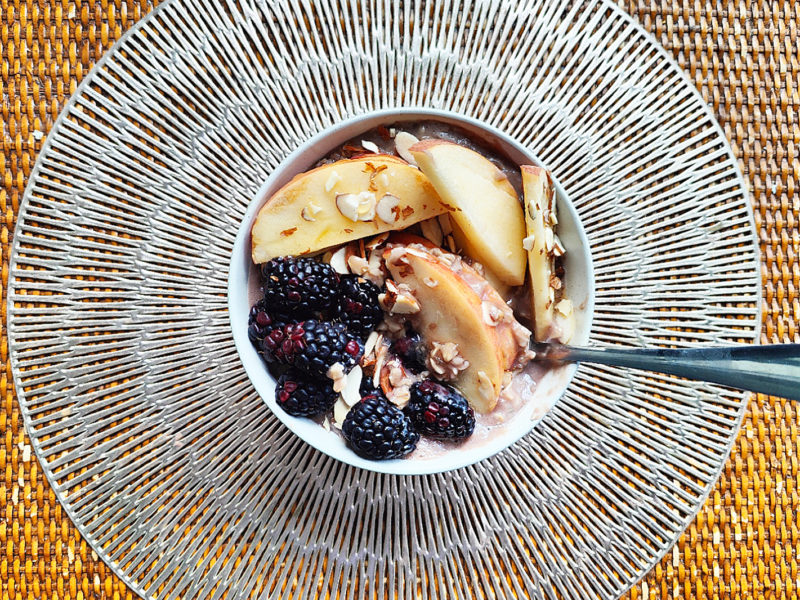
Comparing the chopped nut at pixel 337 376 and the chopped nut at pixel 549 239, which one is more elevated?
the chopped nut at pixel 549 239

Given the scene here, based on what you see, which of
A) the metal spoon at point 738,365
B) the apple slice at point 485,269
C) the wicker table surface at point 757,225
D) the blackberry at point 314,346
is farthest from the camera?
the wicker table surface at point 757,225

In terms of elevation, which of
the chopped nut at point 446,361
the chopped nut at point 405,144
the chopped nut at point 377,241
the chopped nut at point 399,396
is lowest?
the chopped nut at point 399,396

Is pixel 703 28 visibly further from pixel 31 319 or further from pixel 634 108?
pixel 31 319

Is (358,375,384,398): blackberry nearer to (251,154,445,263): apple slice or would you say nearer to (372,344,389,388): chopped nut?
(372,344,389,388): chopped nut

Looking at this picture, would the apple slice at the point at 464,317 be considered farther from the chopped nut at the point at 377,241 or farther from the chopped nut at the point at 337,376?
the chopped nut at the point at 337,376

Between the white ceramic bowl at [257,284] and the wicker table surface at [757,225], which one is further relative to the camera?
the wicker table surface at [757,225]

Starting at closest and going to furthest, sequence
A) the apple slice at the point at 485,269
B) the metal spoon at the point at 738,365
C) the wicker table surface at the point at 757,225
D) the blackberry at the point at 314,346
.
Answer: the metal spoon at the point at 738,365 → the blackberry at the point at 314,346 → the apple slice at the point at 485,269 → the wicker table surface at the point at 757,225

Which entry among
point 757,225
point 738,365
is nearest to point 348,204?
point 738,365

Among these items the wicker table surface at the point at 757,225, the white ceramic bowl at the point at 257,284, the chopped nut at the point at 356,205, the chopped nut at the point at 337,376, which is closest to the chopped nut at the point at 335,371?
the chopped nut at the point at 337,376
